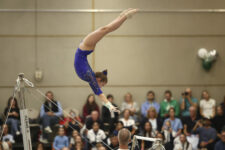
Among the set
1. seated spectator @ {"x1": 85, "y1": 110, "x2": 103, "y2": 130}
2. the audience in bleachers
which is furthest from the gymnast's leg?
seated spectator @ {"x1": 85, "y1": 110, "x2": 103, "y2": 130}

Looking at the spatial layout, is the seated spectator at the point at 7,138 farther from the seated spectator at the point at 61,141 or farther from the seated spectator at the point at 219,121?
the seated spectator at the point at 219,121

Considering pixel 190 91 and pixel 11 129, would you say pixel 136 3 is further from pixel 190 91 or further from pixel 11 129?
pixel 11 129

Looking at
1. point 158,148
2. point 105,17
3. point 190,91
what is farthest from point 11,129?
point 158,148

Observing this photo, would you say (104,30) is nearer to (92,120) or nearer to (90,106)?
(92,120)

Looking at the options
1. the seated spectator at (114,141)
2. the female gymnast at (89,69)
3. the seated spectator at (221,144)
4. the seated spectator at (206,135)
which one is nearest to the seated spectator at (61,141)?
the seated spectator at (114,141)

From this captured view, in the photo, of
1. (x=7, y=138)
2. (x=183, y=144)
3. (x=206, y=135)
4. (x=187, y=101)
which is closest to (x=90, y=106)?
(x=7, y=138)

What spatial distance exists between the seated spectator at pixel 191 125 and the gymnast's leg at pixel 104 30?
15.7 ft

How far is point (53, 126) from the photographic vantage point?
31.1 ft

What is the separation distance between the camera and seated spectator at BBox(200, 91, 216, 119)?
10.4 meters

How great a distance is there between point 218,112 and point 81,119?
345 cm

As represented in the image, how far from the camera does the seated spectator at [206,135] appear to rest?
9.16 meters

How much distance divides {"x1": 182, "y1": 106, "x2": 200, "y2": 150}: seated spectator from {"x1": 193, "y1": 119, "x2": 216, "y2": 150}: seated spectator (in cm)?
11

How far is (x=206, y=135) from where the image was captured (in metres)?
9.27

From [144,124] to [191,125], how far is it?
3.86 feet
